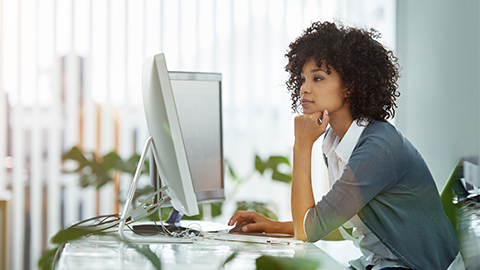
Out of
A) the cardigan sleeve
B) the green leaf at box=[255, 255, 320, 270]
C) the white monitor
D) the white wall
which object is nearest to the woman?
the cardigan sleeve

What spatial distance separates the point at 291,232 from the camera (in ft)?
4.10

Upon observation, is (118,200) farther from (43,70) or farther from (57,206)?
(43,70)

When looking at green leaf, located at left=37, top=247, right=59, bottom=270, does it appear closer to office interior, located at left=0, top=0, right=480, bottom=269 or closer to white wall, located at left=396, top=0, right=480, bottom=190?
white wall, located at left=396, top=0, right=480, bottom=190

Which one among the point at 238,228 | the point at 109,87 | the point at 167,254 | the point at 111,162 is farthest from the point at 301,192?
the point at 109,87

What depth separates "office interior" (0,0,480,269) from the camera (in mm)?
2340

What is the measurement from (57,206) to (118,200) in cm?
40

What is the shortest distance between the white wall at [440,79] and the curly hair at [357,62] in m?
0.21

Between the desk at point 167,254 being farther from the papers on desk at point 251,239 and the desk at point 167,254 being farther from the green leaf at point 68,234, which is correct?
the green leaf at point 68,234

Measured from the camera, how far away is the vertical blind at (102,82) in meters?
2.35

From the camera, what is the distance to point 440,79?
1.62 metres

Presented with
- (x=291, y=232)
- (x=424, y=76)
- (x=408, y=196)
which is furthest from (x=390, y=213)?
(x=424, y=76)

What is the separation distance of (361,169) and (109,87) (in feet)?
5.92

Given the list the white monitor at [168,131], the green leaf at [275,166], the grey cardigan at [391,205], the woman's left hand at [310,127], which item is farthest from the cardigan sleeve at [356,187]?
the green leaf at [275,166]

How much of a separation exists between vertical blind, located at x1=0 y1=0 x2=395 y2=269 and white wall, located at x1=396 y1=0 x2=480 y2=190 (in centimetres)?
32
